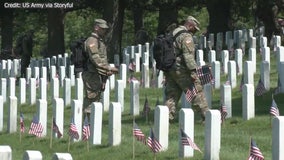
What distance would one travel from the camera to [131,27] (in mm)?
71062

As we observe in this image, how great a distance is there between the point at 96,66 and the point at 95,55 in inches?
7.3

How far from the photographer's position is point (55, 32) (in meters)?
38.4

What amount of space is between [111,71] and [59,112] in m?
1.15

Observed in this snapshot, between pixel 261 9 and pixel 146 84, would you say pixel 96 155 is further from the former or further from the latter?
pixel 261 9

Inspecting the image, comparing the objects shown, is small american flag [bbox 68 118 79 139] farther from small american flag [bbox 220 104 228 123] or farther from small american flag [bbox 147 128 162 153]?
small american flag [bbox 220 104 228 123]

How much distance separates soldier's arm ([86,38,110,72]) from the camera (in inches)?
586

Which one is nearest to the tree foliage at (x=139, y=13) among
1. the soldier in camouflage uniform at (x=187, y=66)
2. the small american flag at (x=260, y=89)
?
the small american flag at (x=260, y=89)

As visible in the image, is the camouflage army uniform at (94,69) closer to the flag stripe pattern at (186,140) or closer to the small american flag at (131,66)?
the flag stripe pattern at (186,140)

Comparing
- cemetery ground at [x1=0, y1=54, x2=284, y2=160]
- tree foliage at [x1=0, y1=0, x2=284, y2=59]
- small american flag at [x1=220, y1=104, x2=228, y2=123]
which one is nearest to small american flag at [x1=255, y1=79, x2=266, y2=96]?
cemetery ground at [x1=0, y1=54, x2=284, y2=160]

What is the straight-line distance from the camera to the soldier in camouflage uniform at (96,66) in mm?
14883

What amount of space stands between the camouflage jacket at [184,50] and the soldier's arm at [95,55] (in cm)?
122

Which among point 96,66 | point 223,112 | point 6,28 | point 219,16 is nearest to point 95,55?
point 96,66

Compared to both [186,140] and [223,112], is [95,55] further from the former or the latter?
[186,140]

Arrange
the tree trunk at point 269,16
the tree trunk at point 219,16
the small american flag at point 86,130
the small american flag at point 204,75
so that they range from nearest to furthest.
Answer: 1. the small american flag at point 86,130
2. the small american flag at point 204,75
3. the tree trunk at point 269,16
4. the tree trunk at point 219,16
